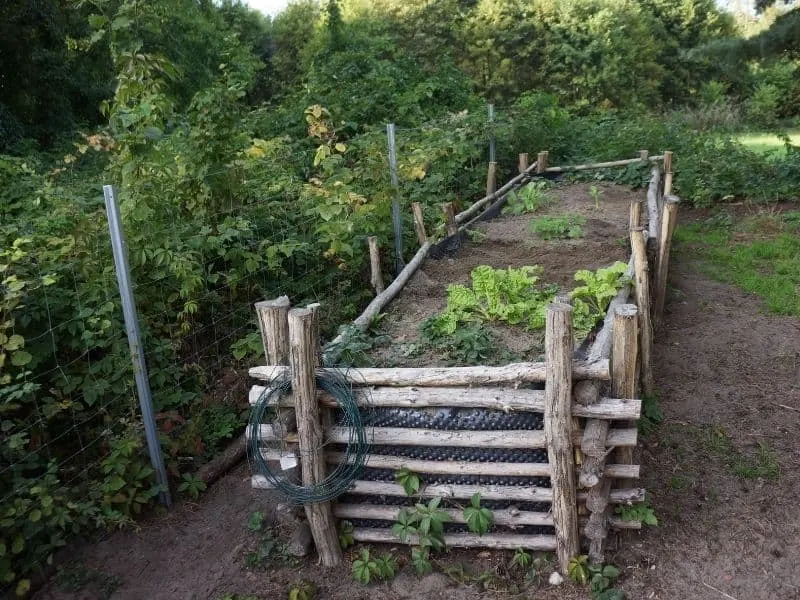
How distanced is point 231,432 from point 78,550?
1.28 meters

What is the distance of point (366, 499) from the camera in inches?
153

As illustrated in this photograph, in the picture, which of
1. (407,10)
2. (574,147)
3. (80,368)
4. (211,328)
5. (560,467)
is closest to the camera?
(560,467)

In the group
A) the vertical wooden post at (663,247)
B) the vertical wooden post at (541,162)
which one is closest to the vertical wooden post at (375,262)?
the vertical wooden post at (663,247)

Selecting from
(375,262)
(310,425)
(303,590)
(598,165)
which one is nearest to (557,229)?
(375,262)

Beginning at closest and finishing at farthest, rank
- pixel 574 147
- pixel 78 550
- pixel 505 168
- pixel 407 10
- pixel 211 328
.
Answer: pixel 78 550 → pixel 211 328 → pixel 505 168 → pixel 574 147 → pixel 407 10

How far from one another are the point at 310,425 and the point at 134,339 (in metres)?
1.31

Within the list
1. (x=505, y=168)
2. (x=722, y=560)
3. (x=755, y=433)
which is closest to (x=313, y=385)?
(x=722, y=560)

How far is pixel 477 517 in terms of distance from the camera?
354cm

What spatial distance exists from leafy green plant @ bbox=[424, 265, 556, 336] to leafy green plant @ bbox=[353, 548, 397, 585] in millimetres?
1714

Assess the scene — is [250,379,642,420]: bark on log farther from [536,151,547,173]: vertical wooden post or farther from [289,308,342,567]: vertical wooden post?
[536,151,547,173]: vertical wooden post

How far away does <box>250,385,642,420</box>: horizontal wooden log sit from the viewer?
3336 millimetres

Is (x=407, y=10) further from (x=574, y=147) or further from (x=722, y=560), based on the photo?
(x=722, y=560)

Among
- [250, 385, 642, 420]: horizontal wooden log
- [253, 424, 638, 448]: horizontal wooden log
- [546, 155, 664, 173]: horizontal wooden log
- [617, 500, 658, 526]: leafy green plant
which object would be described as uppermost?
[546, 155, 664, 173]: horizontal wooden log

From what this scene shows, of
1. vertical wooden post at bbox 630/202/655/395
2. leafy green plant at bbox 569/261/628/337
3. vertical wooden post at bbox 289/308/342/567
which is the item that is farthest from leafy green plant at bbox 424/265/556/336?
vertical wooden post at bbox 289/308/342/567
